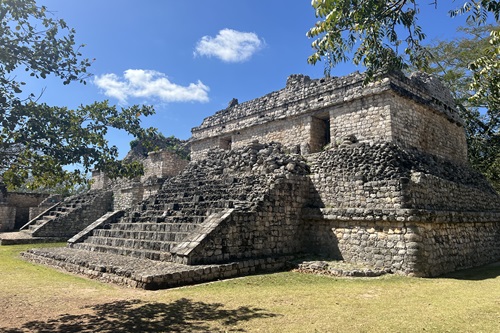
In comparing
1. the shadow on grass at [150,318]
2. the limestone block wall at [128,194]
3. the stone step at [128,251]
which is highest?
the limestone block wall at [128,194]

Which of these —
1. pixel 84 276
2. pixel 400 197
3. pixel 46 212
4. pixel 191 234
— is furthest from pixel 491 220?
pixel 46 212

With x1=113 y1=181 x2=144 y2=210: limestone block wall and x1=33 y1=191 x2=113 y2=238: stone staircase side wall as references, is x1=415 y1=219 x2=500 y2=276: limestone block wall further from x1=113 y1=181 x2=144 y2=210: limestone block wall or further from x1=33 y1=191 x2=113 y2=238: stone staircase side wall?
x1=33 y1=191 x2=113 y2=238: stone staircase side wall

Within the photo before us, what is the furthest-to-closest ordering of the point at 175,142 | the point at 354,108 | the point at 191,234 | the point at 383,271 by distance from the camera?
1. the point at 175,142
2. the point at 354,108
3. the point at 191,234
4. the point at 383,271

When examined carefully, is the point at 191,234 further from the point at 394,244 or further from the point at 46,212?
the point at 46,212

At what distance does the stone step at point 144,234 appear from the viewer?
9.29 metres

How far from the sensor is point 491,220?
11.3 m

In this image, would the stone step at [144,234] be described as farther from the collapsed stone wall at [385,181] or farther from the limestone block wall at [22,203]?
the limestone block wall at [22,203]

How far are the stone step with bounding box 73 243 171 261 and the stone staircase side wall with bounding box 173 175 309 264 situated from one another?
1.77ft

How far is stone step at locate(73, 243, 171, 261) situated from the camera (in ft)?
28.0

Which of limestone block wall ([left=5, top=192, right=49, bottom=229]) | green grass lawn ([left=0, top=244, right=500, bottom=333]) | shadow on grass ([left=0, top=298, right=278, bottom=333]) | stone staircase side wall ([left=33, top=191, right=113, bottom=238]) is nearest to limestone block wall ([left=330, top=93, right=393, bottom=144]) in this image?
green grass lawn ([left=0, top=244, right=500, bottom=333])

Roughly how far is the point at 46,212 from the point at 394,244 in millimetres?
16625

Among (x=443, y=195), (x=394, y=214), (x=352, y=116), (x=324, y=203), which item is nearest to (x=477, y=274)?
(x=443, y=195)

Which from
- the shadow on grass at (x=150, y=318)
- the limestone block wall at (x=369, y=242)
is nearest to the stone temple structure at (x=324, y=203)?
the limestone block wall at (x=369, y=242)

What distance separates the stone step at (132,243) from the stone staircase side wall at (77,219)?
17.7ft
